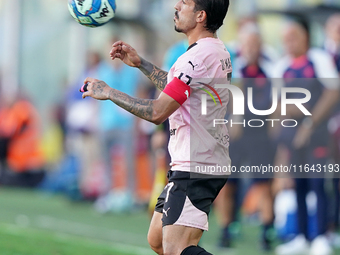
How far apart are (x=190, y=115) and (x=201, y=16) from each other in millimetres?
645

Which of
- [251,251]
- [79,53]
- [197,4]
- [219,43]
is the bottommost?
[251,251]

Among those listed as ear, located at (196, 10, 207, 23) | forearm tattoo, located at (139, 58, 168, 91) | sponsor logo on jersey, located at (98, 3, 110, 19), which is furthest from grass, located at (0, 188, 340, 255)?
ear, located at (196, 10, 207, 23)

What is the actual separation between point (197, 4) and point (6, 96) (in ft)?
36.9

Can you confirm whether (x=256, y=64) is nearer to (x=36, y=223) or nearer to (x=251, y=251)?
(x=251, y=251)

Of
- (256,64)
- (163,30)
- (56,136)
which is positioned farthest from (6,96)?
(256,64)

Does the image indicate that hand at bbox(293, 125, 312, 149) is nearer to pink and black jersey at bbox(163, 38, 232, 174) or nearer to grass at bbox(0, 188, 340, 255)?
grass at bbox(0, 188, 340, 255)

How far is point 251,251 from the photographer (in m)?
7.01

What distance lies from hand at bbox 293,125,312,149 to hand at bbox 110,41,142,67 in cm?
296

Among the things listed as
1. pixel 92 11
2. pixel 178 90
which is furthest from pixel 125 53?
pixel 178 90

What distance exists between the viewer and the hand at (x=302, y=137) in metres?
6.81

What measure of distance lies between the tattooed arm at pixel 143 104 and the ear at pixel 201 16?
591 mm

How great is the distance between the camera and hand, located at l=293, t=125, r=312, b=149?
6805 mm

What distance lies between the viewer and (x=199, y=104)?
385cm

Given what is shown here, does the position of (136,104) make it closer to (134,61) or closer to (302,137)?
(134,61)
